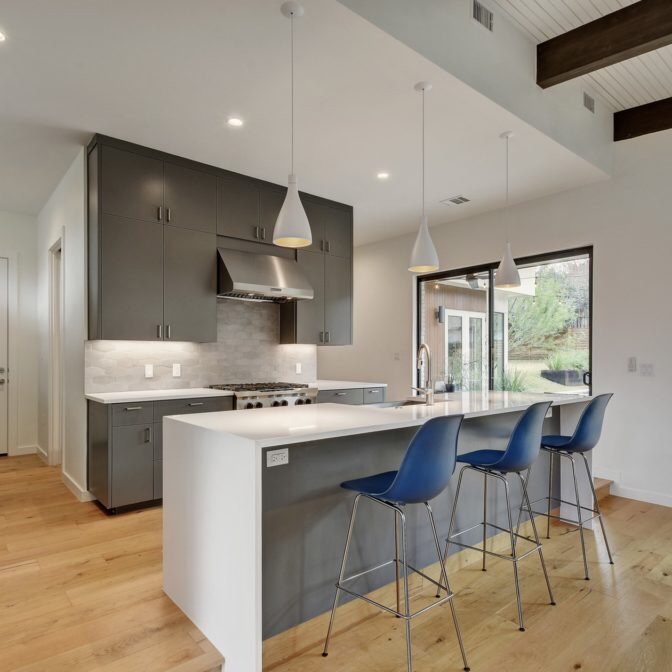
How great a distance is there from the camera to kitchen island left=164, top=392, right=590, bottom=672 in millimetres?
1810

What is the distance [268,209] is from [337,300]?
1.24 metres

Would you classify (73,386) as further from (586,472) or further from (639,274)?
(639,274)

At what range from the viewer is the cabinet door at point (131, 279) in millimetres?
3652

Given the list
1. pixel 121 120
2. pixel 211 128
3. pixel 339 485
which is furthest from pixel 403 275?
pixel 339 485

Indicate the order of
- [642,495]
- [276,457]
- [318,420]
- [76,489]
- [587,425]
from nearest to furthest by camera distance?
[276,457], [318,420], [587,425], [76,489], [642,495]

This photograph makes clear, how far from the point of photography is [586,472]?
354 cm

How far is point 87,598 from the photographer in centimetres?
241

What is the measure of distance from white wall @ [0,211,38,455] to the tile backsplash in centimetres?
245

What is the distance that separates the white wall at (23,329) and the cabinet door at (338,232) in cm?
348

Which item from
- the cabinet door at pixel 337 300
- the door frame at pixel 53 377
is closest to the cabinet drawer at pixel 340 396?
the cabinet door at pixel 337 300

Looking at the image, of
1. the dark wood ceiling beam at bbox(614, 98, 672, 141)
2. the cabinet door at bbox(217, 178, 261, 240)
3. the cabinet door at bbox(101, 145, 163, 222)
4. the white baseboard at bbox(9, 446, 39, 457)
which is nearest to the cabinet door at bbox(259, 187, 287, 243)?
the cabinet door at bbox(217, 178, 261, 240)

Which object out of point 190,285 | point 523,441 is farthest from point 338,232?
point 523,441

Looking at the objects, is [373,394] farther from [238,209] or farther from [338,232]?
[238,209]

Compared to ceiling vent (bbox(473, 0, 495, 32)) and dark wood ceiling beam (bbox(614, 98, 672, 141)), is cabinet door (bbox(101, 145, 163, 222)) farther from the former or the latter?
dark wood ceiling beam (bbox(614, 98, 672, 141))
